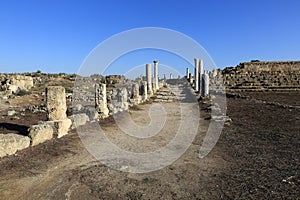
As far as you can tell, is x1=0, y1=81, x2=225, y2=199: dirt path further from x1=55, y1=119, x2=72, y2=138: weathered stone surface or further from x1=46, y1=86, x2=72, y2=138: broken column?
x1=46, y1=86, x2=72, y2=138: broken column

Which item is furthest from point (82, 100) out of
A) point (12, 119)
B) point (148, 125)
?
point (148, 125)

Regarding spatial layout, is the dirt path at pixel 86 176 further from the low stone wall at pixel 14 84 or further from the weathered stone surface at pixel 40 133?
the low stone wall at pixel 14 84

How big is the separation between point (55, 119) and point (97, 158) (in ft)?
11.5

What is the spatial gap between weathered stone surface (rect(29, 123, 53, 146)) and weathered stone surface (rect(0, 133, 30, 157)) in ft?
1.26

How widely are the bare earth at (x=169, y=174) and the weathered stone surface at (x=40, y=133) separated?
0.26 meters

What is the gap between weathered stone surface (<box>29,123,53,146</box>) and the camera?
783cm

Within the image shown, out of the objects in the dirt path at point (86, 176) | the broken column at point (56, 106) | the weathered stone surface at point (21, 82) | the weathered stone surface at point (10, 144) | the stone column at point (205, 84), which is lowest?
the dirt path at point (86, 176)

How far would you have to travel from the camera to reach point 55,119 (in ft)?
31.2

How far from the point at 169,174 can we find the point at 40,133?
464cm

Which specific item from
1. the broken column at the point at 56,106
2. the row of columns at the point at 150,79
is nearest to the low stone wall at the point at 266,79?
the row of columns at the point at 150,79

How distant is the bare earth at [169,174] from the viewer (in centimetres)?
472

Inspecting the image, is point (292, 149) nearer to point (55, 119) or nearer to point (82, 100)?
point (55, 119)

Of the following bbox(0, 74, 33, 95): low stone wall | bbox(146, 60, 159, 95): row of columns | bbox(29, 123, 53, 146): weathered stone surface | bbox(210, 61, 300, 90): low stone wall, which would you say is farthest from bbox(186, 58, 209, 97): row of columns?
bbox(0, 74, 33, 95): low stone wall

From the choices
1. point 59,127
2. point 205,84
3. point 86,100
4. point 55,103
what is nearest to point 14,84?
point 86,100
